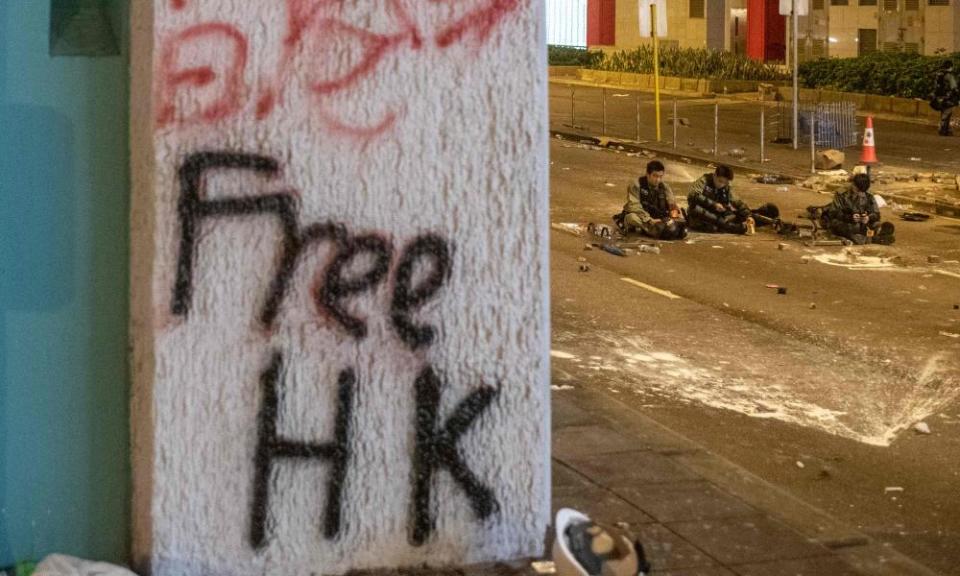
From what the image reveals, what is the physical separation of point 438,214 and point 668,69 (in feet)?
131

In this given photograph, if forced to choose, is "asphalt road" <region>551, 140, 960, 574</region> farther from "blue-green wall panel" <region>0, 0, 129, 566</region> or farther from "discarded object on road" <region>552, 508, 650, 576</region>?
"blue-green wall panel" <region>0, 0, 129, 566</region>

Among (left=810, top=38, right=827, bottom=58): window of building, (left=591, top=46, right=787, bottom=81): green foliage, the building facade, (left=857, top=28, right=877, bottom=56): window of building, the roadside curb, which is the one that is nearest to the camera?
the roadside curb

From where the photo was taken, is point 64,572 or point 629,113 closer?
point 64,572

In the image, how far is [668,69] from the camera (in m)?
44.3

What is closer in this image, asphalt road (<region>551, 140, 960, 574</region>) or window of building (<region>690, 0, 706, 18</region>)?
asphalt road (<region>551, 140, 960, 574</region>)

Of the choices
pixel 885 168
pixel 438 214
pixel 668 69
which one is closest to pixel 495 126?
pixel 438 214

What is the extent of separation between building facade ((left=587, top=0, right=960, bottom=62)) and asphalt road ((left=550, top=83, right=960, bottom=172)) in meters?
4.73

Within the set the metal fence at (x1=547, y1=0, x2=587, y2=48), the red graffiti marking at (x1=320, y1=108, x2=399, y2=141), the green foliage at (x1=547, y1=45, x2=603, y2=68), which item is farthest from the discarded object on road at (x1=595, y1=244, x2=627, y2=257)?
the metal fence at (x1=547, y1=0, x2=587, y2=48)

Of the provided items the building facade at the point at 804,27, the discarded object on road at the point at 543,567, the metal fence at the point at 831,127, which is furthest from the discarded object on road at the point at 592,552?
the building facade at the point at 804,27

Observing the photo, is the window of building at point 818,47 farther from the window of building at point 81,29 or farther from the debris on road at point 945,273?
the window of building at point 81,29

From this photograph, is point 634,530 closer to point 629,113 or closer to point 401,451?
point 401,451

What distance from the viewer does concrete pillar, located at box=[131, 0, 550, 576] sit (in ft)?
16.4

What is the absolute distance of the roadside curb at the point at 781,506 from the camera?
6191mm

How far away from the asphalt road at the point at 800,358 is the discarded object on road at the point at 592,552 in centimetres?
247
